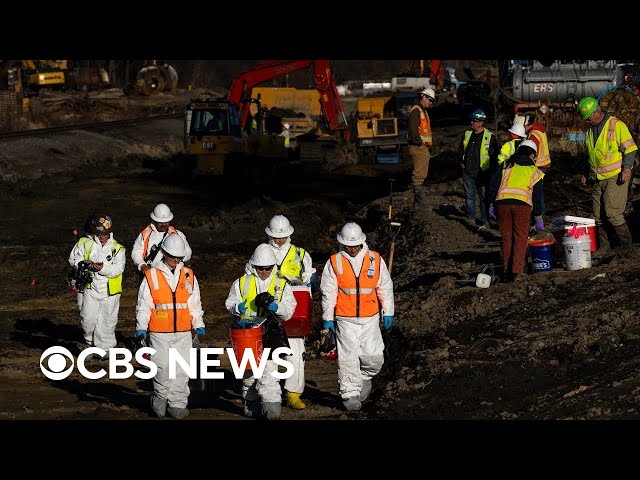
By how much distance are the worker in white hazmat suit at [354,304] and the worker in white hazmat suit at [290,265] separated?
1.49 feet

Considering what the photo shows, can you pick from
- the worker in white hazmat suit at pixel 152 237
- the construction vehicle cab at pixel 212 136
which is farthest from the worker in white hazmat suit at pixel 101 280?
the construction vehicle cab at pixel 212 136

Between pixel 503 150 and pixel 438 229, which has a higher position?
pixel 503 150

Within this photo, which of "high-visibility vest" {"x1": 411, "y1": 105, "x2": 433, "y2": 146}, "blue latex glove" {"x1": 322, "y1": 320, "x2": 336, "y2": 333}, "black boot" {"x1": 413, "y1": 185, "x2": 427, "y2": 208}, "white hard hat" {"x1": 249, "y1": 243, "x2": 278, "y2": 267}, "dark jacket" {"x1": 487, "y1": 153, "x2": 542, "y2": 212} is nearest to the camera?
"white hard hat" {"x1": 249, "y1": 243, "x2": 278, "y2": 267}

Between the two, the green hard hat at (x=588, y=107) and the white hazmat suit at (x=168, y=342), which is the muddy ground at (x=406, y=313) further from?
the green hard hat at (x=588, y=107)

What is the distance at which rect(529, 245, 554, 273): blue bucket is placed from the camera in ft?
52.1

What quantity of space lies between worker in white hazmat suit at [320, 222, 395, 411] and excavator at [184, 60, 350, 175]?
79.6ft

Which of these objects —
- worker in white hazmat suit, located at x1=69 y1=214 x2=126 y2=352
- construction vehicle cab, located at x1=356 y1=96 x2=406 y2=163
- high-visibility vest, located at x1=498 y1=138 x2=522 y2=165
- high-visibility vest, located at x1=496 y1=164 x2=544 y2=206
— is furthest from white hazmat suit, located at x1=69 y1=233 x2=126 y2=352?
construction vehicle cab, located at x1=356 y1=96 x2=406 y2=163

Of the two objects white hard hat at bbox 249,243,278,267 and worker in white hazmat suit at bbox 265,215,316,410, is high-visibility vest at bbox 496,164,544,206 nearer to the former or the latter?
worker in white hazmat suit at bbox 265,215,316,410

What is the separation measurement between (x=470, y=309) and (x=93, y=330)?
189 inches

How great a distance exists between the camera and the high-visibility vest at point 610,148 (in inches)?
625

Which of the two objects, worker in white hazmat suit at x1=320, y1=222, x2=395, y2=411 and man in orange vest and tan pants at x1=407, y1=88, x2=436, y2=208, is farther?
man in orange vest and tan pants at x1=407, y1=88, x2=436, y2=208

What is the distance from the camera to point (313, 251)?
A: 2433 centimetres
